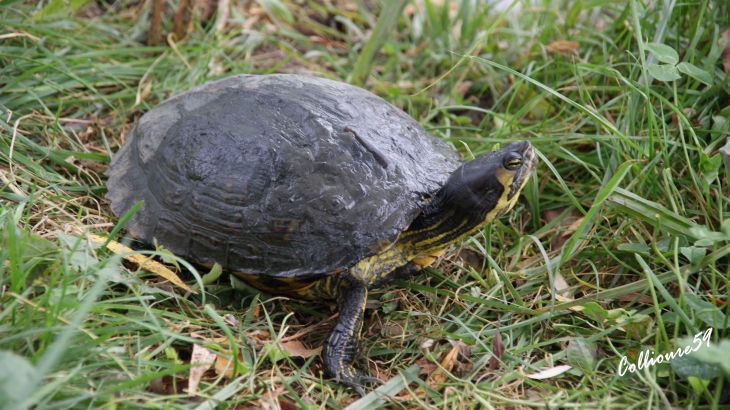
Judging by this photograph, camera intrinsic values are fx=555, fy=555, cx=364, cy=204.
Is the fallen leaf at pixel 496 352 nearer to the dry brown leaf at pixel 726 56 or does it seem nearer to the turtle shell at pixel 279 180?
the turtle shell at pixel 279 180

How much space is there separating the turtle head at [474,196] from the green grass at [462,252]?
272 mm

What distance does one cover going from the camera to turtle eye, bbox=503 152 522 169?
2.67 metres

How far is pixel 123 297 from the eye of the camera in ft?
7.72

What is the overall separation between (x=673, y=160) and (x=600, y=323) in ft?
3.65

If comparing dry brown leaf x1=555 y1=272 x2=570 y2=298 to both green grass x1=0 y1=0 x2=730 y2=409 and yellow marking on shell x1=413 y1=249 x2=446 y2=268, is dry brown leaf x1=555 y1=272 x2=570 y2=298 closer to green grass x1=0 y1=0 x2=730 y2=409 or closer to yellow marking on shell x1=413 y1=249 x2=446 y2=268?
green grass x1=0 y1=0 x2=730 y2=409

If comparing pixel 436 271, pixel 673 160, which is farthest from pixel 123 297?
pixel 673 160

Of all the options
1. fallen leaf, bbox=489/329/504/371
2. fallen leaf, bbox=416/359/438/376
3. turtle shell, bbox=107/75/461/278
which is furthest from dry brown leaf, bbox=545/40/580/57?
fallen leaf, bbox=416/359/438/376

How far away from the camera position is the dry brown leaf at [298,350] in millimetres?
2561

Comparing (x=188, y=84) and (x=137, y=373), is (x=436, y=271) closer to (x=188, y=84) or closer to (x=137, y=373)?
(x=137, y=373)

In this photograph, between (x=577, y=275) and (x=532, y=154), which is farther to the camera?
(x=577, y=275)

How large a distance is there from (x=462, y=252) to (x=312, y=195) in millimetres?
1076

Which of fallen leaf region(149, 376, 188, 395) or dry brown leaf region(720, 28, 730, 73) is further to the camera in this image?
dry brown leaf region(720, 28, 730, 73)

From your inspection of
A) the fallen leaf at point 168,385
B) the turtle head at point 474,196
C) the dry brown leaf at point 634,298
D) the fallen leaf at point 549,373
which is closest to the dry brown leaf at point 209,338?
the fallen leaf at point 168,385

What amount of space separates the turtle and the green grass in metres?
0.21
